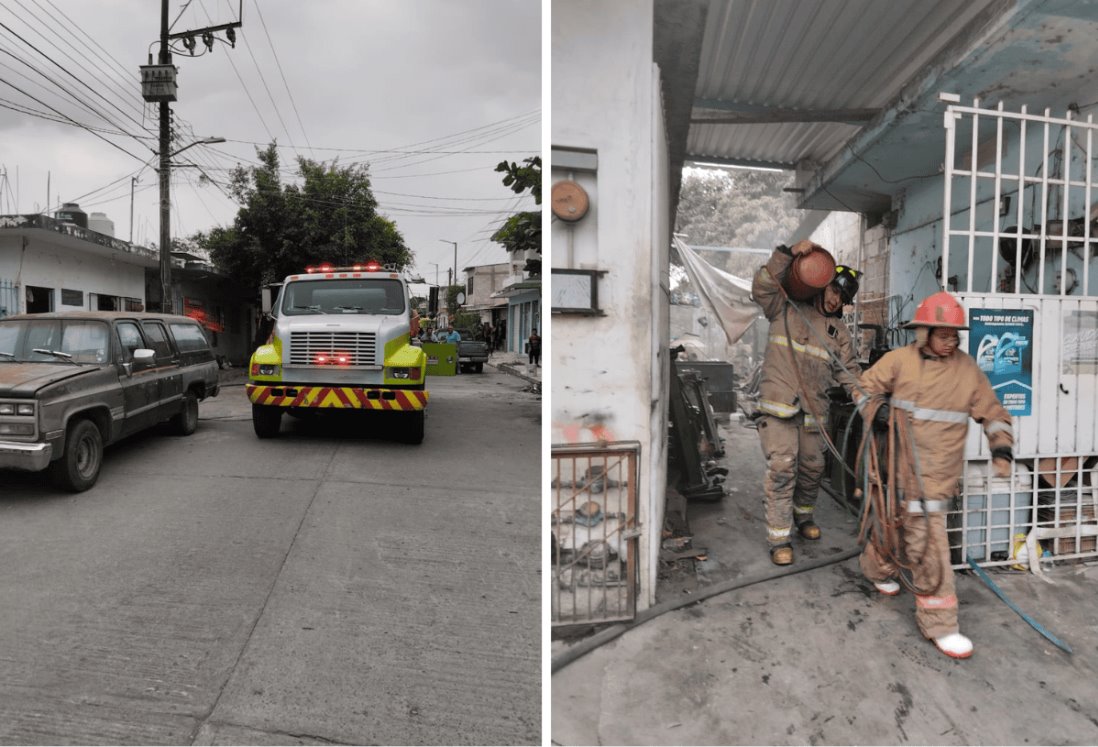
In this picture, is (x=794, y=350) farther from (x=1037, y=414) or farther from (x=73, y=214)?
(x=73, y=214)

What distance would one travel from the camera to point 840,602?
11.6ft

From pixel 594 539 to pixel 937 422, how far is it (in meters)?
1.78

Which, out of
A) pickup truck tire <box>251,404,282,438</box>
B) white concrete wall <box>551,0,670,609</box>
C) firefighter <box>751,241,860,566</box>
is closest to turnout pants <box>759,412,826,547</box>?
firefighter <box>751,241,860,566</box>

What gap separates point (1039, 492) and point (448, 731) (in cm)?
366

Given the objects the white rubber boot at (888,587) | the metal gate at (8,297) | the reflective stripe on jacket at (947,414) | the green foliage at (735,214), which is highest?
the green foliage at (735,214)

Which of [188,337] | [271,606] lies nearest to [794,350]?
[271,606]

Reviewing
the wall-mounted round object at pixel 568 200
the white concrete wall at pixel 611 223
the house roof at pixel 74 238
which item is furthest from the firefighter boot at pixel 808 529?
the house roof at pixel 74 238

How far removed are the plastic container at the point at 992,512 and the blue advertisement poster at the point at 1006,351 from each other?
415mm

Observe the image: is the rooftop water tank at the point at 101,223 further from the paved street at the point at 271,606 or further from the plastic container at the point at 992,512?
the plastic container at the point at 992,512

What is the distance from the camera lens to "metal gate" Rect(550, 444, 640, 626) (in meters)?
3.18

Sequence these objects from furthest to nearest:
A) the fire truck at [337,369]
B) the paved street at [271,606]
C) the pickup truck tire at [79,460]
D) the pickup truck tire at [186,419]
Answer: the pickup truck tire at [186,419] < the fire truck at [337,369] < the pickup truck tire at [79,460] < the paved street at [271,606]

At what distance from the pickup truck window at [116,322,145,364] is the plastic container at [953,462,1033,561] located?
6.98 metres

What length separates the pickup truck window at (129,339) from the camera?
21.9 feet

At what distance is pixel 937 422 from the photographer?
11.1 ft
